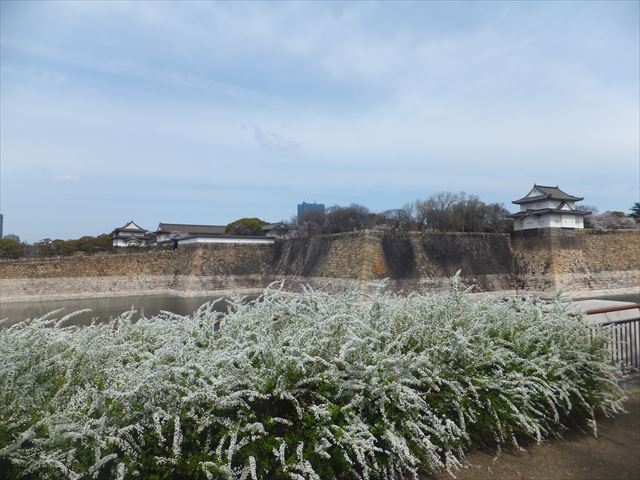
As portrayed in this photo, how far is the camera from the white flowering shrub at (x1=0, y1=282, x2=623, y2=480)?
72.1 inches

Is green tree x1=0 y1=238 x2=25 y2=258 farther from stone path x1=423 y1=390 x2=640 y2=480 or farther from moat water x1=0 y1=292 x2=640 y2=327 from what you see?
stone path x1=423 y1=390 x2=640 y2=480

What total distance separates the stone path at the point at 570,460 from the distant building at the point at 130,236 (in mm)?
42019

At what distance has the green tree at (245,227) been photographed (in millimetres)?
45062

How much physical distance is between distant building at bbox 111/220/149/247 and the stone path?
42.0 metres

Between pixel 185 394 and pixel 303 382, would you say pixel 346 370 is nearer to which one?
pixel 303 382

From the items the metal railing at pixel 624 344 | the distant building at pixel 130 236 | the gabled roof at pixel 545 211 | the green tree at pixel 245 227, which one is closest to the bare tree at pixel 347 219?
the green tree at pixel 245 227

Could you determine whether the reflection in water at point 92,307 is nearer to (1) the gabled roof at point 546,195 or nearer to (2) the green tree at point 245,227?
(2) the green tree at point 245,227

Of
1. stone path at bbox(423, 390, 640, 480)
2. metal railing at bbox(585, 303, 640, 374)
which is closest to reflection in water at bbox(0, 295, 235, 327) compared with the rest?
metal railing at bbox(585, 303, 640, 374)

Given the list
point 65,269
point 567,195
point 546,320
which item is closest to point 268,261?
point 65,269

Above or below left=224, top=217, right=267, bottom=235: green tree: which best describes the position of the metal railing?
below

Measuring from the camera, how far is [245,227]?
4531 cm

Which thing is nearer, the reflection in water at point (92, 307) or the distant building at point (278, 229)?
the reflection in water at point (92, 307)

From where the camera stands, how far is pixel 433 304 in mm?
3191

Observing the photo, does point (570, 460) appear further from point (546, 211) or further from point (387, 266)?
point (546, 211)
